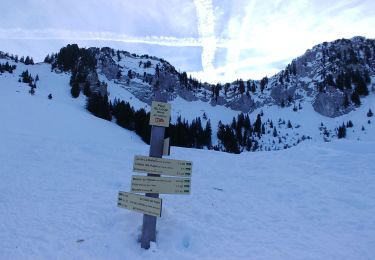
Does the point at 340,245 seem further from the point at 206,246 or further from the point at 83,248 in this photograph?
the point at 83,248

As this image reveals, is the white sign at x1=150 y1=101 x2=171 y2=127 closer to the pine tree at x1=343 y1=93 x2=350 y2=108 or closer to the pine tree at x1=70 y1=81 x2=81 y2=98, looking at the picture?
the pine tree at x1=70 y1=81 x2=81 y2=98

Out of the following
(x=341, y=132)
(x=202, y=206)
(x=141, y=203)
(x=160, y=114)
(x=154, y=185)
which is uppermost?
(x=341, y=132)

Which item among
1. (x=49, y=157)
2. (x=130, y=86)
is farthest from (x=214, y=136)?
(x=49, y=157)

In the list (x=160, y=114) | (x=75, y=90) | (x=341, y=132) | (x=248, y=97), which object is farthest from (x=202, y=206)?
(x=248, y=97)

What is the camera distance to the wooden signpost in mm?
8391

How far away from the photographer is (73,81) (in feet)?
373

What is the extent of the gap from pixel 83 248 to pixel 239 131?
138m

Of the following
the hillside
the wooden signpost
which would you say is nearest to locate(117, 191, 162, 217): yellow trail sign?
the wooden signpost

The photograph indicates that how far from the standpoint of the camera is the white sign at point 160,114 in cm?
870

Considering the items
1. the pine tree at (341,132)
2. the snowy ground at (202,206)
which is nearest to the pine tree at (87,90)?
the pine tree at (341,132)

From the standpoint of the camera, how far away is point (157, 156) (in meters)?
8.69

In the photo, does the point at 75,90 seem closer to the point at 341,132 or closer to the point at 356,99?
the point at 341,132

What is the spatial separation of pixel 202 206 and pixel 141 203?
3901 millimetres

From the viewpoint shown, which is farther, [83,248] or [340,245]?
[340,245]
